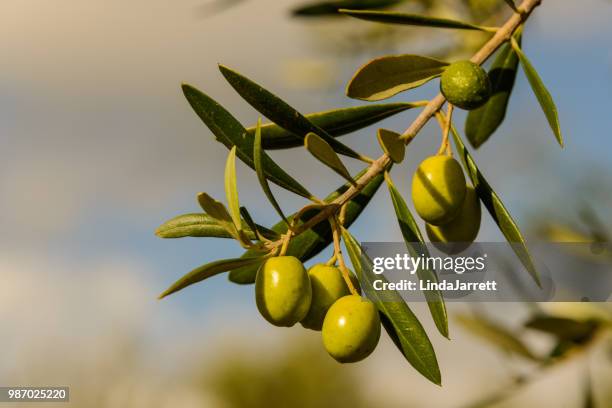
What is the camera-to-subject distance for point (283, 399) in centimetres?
697

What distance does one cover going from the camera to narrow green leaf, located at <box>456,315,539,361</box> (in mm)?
1435

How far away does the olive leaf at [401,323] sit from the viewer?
1.40m

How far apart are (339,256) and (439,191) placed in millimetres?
230

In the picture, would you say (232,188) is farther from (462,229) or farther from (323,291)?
(462,229)

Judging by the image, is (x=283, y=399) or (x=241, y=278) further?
(x=283, y=399)

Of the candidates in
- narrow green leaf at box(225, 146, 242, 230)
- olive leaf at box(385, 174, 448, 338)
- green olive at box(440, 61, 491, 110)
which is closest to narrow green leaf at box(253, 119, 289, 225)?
narrow green leaf at box(225, 146, 242, 230)

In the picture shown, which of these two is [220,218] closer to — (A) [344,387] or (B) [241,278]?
(B) [241,278]

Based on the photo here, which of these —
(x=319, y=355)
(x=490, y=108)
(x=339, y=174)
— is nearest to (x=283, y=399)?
(x=319, y=355)

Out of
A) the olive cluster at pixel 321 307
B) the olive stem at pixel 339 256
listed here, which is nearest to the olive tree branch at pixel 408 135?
the olive stem at pixel 339 256

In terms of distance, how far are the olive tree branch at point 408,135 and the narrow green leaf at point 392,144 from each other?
30 mm

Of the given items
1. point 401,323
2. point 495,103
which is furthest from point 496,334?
point 495,103

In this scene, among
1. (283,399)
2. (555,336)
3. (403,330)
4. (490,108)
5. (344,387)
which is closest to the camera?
(555,336)

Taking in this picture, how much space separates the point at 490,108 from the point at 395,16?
27.0 inches

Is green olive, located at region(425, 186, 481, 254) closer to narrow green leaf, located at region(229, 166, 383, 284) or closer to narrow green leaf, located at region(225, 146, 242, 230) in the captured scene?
narrow green leaf, located at region(229, 166, 383, 284)
